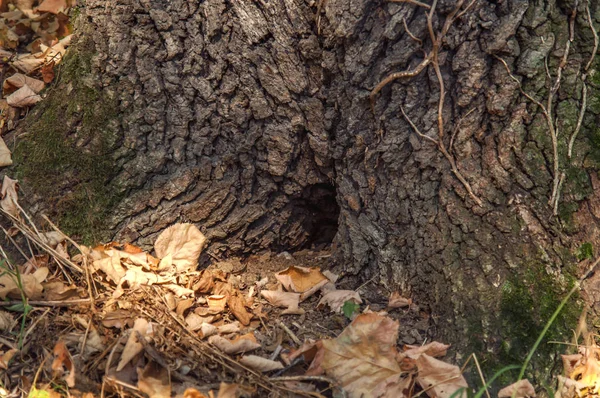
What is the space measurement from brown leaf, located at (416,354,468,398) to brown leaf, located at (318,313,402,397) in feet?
0.33

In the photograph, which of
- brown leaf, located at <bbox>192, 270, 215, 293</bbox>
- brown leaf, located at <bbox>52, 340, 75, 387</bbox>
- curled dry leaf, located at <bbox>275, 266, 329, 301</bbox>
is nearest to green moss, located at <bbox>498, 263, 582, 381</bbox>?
curled dry leaf, located at <bbox>275, 266, 329, 301</bbox>

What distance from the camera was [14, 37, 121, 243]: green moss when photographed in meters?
2.67

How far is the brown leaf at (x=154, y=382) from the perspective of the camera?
199 centimetres

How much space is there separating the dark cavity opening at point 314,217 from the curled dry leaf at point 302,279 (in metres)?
0.36

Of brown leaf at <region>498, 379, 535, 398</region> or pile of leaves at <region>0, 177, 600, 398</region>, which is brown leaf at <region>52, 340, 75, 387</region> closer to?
pile of leaves at <region>0, 177, 600, 398</region>

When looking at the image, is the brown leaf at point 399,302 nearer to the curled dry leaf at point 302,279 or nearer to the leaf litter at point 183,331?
the leaf litter at point 183,331

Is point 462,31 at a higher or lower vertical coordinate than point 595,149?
higher

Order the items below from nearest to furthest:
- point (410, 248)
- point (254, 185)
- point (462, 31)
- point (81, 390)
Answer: point (81, 390)
point (462, 31)
point (410, 248)
point (254, 185)

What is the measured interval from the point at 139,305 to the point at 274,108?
1023 mm

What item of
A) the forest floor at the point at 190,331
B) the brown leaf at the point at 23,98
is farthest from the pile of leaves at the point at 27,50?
the forest floor at the point at 190,331

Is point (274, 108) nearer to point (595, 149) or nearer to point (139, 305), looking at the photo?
point (139, 305)

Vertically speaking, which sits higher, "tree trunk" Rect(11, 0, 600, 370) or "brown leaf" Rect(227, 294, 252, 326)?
"tree trunk" Rect(11, 0, 600, 370)

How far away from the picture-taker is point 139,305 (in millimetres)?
2352

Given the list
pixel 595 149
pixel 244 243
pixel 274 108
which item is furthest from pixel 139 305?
pixel 595 149
